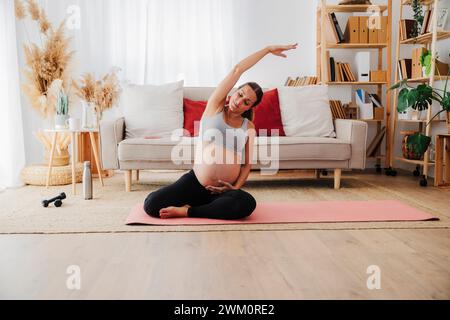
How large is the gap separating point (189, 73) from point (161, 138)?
1519mm

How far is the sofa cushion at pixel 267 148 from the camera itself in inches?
144

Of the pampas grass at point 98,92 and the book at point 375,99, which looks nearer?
the pampas grass at point 98,92

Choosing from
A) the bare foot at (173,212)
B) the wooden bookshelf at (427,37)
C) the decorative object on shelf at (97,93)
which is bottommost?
the bare foot at (173,212)

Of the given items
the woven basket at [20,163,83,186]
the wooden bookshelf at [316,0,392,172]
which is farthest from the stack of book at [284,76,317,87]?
the woven basket at [20,163,83,186]

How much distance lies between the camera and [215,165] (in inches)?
104

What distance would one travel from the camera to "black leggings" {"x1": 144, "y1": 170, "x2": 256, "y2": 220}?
2.63 meters

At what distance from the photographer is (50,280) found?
1.71 m

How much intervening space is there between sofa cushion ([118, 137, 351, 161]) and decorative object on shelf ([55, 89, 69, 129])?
69 centimetres

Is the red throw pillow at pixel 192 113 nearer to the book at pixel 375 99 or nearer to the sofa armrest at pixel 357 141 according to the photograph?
the sofa armrest at pixel 357 141

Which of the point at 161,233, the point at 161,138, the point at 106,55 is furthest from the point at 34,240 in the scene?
the point at 106,55

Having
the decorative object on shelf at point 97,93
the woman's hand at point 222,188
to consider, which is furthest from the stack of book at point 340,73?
the woman's hand at point 222,188

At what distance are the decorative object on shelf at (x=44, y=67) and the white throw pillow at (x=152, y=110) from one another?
2.19 feet

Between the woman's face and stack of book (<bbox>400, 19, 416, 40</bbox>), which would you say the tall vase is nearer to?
the woman's face
